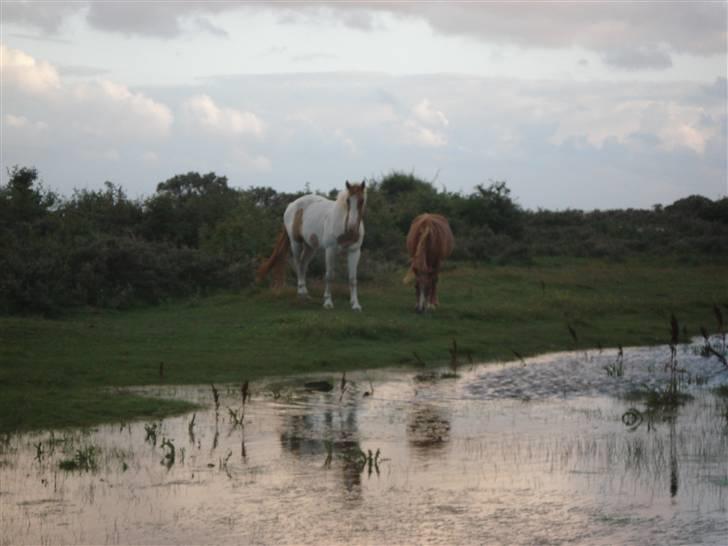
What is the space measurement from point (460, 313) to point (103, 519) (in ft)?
37.7

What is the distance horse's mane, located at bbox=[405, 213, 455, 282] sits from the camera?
59.3ft

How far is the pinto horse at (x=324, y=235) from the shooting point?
17719 millimetres

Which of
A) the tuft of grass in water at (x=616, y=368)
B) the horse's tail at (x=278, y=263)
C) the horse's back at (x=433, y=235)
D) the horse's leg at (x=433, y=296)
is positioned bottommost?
the tuft of grass in water at (x=616, y=368)

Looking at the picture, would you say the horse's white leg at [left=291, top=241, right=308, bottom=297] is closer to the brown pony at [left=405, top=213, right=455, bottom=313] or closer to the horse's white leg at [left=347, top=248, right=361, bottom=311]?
the horse's white leg at [left=347, top=248, right=361, bottom=311]

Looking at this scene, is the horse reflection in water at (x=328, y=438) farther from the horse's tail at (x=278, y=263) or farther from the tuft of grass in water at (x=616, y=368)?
the horse's tail at (x=278, y=263)

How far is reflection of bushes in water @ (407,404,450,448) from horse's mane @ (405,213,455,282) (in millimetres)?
6431

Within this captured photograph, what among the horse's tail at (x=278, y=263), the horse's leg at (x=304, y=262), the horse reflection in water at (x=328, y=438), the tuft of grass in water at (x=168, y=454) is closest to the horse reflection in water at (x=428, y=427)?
the horse reflection in water at (x=328, y=438)

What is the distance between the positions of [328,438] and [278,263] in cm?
1000

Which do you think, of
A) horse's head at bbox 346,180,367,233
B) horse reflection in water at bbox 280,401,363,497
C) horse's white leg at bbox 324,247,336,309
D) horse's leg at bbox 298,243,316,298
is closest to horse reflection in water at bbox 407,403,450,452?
horse reflection in water at bbox 280,401,363,497

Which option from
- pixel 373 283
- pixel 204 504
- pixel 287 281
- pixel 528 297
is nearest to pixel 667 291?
pixel 528 297

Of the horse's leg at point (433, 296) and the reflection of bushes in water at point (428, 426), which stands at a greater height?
the horse's leg at point (433, 296)

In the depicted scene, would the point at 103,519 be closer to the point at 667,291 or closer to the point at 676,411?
the point at 676,411

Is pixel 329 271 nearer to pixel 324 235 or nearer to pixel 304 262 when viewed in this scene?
pixel 324 235

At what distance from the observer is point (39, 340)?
47.0ft
